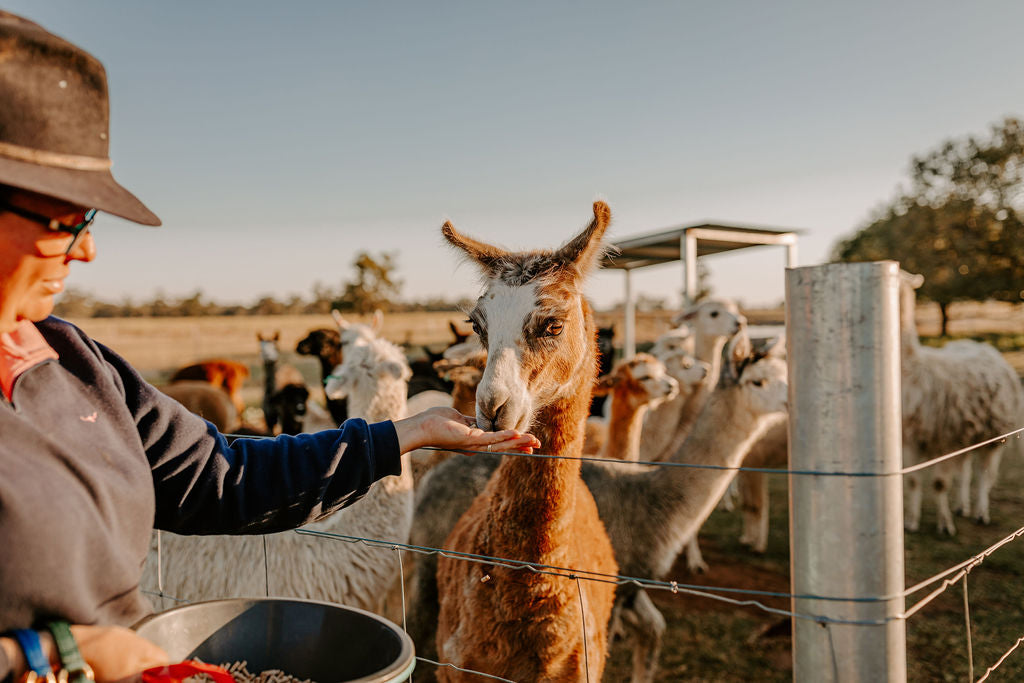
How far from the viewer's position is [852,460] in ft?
4.38

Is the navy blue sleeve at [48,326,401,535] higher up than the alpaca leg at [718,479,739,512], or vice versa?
the navy blue sleeve at [48,326,401,535]

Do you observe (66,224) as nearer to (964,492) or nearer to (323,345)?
(323,345)

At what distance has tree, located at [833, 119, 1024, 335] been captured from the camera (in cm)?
2642

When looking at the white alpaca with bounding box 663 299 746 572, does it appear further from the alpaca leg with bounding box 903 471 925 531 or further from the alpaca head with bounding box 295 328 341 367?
the alpaca head with bounding box 295 328 341 367

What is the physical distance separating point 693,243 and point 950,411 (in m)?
3.68

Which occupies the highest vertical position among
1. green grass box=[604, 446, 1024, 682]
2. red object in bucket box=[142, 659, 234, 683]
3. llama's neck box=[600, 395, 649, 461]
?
red object in bucket box=[142, 659, 234, 683]

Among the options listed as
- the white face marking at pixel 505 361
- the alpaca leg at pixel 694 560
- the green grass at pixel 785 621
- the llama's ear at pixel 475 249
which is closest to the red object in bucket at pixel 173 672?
the white face marking at pixel 505 361

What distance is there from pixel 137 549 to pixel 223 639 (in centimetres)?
50

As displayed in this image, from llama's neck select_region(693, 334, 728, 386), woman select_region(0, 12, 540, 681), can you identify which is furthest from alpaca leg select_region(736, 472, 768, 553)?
woman select_region(0, 12, 540, 681)

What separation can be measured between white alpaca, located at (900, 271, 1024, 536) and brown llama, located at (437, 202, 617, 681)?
6740 mm

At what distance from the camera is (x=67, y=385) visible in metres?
1.26

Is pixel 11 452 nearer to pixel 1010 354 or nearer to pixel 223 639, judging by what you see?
pixel 223 639

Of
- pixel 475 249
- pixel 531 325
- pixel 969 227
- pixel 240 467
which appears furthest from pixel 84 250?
pixel 969 227

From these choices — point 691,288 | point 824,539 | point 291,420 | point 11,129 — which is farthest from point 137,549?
point 691,288
